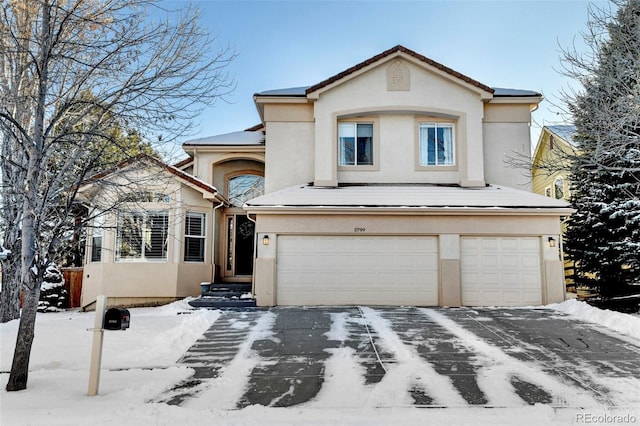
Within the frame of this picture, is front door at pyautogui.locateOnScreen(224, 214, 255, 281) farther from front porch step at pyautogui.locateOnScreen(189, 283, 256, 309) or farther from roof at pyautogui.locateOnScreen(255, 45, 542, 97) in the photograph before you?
roof at pyautogui.locateOnScreen(255, 45, 542, 97)

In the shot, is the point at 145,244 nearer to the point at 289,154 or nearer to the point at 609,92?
the point at 289,154

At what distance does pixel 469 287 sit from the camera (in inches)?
507

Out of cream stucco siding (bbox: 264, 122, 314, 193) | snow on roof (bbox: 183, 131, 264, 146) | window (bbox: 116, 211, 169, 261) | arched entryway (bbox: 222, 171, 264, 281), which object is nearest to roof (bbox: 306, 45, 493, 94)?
cream stucco siding (bbox: 264, 122, 314, 193)

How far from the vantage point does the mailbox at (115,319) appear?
18.0 feet

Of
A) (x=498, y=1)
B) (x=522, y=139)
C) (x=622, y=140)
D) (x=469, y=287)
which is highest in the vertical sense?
(x=498, y=1)

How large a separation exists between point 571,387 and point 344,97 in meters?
11.0

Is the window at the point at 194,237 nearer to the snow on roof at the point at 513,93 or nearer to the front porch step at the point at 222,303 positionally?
the front porch step at the point at 222,303

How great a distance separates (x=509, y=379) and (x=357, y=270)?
700 cm

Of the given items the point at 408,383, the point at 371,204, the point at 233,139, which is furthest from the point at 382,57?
the point at 408,383

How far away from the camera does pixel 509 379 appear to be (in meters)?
6.10

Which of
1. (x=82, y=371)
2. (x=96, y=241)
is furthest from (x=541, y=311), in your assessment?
(x=96, y=241)

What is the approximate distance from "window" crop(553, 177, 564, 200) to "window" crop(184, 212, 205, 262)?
1719 centimetres

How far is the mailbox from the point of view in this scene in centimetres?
550

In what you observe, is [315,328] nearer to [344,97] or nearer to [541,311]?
[541,311]
